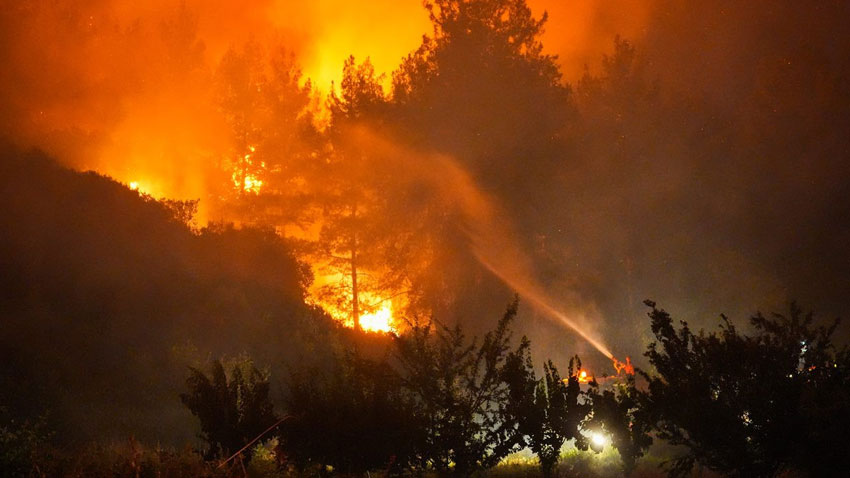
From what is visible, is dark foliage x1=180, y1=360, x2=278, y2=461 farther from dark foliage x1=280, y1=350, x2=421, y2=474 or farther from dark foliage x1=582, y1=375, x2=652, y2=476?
dark foliage x1=582, y1=375, x2=652, y2=476

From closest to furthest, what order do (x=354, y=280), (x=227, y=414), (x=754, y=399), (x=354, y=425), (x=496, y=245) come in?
(x=754, y=399) < (x=354, y=425) < (x=227, y=414) < (x=354, y=280) < (x=496, y=245)

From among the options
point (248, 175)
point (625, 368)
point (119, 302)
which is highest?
point (248, 175)

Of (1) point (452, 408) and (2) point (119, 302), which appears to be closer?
(1) point (452, 408)

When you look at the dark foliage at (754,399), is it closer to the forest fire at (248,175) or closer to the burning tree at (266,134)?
the burning tree at (266,134)

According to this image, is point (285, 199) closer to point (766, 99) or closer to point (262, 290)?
point (262, 290)

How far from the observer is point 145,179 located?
129ft

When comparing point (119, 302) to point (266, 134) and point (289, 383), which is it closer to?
point (289, 383)

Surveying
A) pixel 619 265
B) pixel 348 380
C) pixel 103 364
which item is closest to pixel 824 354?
pixel 348 380

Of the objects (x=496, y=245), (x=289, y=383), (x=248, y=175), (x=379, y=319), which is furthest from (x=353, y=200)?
(x=289, y=383)

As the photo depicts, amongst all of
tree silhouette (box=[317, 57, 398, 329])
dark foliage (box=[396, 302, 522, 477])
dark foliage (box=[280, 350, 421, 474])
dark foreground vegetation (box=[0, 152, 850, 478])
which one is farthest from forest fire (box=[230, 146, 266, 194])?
dark foliage (box=[396, 302, 522, 477])

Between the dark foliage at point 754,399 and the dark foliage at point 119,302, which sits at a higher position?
the dark foliage at point 119,302

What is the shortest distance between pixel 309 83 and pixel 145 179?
12.5m

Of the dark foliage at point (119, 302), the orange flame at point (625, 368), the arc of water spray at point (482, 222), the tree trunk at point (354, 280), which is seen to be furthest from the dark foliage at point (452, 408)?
the arc of water spray at point (482, 222)

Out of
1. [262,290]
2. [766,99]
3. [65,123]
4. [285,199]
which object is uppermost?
[766,99]
